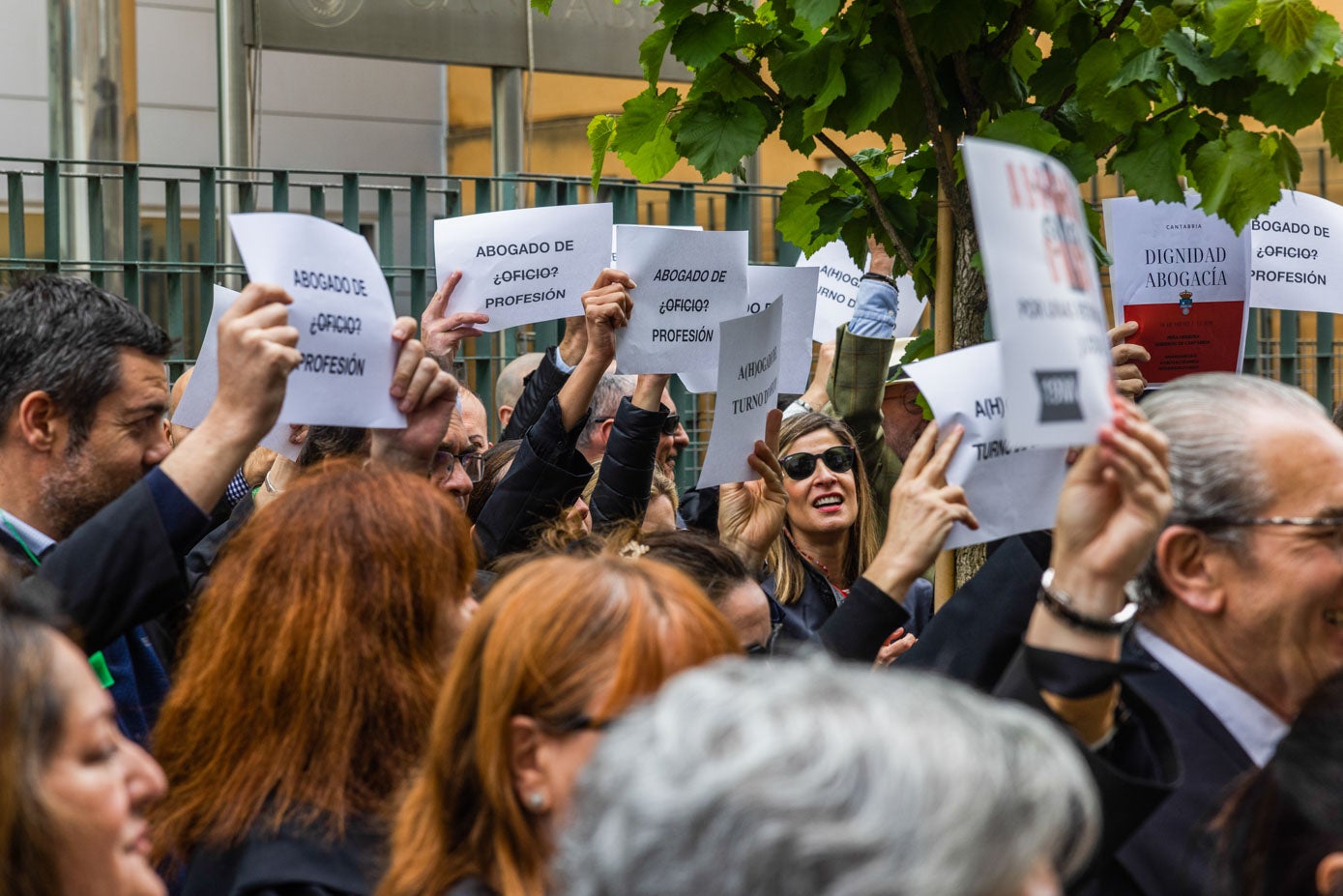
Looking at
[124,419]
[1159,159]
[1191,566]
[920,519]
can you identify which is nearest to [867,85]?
[1159,159]

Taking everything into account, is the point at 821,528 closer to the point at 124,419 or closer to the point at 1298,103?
the point at 1298,103

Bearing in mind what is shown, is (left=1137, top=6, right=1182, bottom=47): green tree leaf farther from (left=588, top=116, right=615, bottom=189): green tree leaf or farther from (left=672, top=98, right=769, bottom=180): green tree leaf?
(left=588, top=116, right=615, bottom=189): green tree leaf

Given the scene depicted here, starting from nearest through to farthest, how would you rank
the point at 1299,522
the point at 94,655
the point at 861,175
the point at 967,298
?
the point at 1299,522, the point at 94,655, the point at 967,298, the point at 861,175

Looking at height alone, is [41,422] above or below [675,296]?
below

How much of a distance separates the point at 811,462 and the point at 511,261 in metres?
1.28

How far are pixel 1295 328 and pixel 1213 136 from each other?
5122 mm

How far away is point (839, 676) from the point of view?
1303mm

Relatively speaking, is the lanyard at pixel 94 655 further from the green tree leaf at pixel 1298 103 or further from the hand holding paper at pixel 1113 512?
the green tree leaf at pixel 1298 103

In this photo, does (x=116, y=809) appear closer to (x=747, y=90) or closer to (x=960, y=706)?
(x=960, y=706)

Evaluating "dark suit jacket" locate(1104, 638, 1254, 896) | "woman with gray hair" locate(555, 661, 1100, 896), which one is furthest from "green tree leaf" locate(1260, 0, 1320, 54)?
"woman with gray hair" locate(555, 661, 1100, 896)

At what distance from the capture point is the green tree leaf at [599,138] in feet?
13.4

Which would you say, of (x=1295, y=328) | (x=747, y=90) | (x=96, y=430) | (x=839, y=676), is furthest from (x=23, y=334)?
(x=1295, y=328)

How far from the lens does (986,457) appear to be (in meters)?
2.91

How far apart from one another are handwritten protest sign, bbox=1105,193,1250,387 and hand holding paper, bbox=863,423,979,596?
4.57 ft
